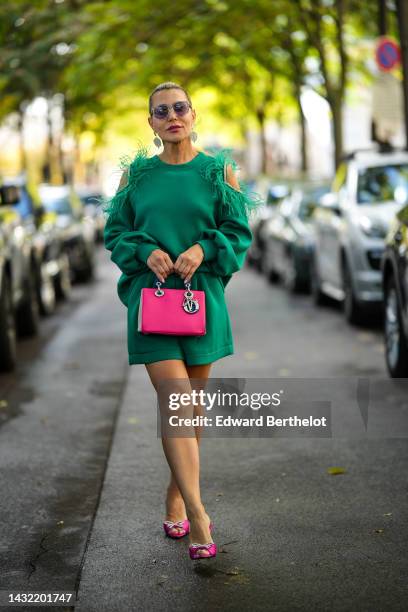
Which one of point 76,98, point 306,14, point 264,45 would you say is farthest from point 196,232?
point 76,98

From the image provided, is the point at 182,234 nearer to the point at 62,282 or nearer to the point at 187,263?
the point at 187,263

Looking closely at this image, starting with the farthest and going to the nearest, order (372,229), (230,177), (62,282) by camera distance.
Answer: (62,282) → (372,229) → (230,177)

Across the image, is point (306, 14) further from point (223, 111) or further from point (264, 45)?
point (223, 111)

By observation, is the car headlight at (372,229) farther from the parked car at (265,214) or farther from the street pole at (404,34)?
the parked car at (265,214)

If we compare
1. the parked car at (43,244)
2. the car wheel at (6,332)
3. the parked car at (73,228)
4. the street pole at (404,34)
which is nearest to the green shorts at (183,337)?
the car wheel at (6,332)

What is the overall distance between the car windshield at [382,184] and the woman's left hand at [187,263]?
8903 mm

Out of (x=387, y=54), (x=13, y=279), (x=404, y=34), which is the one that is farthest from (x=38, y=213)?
(x=387, y=54)

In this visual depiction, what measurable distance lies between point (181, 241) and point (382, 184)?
9.22m

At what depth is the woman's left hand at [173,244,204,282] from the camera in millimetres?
5031

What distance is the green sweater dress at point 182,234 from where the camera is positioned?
16.8 ft

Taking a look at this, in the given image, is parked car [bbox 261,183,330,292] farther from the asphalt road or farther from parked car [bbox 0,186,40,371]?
the asphalt road

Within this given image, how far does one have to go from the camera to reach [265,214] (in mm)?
23141

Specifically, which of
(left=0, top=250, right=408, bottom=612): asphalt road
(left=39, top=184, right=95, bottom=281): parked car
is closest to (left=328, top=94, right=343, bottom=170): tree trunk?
(left=39, top=184, right=95, bottom=281): parked car

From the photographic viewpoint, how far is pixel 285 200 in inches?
804
